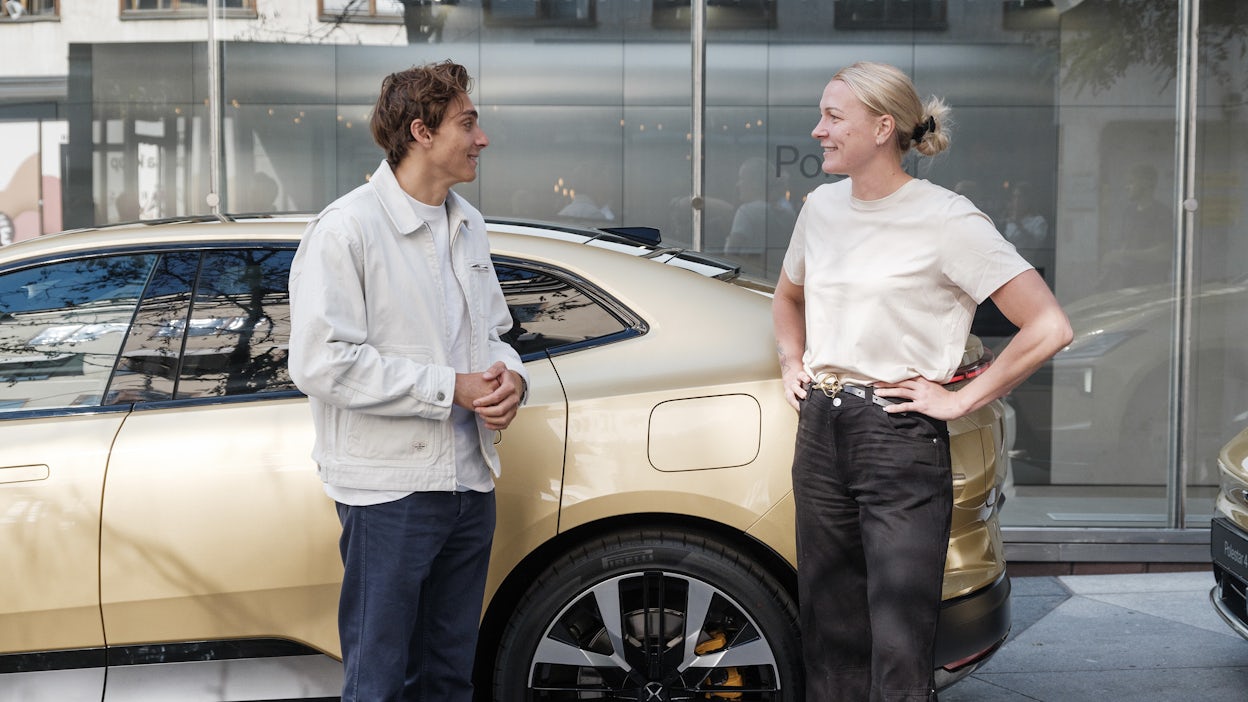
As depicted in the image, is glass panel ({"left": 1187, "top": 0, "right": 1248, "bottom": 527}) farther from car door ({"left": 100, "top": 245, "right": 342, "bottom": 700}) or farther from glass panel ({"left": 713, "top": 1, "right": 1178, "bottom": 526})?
car door ({"left": 100, "top": 245, "right": 342, "bottom": 700})

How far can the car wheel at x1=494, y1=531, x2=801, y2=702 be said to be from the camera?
3346 millimetres

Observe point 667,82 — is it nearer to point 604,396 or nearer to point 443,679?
point 604,396

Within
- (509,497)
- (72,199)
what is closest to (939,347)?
(509,497)

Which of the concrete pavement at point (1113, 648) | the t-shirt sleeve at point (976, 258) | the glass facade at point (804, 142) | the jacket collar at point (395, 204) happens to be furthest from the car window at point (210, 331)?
the glass facade at point (804, 142)

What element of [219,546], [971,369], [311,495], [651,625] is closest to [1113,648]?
[971,369]

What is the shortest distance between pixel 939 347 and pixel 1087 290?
4.70m

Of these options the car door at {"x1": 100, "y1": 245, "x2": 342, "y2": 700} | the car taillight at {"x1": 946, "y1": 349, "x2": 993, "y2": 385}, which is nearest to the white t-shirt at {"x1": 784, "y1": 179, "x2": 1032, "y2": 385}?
the car taillight at {"x1": 946, "y1": 349, "x2": 993, "y2": 385}

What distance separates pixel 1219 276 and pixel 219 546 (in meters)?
6.01

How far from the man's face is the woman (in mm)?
817

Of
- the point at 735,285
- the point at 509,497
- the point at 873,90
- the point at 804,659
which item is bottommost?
the point at 804,659

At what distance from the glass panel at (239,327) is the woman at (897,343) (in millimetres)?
1439

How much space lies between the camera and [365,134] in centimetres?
737

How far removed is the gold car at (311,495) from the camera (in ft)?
10.6

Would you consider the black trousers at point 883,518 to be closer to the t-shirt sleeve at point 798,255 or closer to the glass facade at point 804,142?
the t-shirt sleeve at point 798,255
